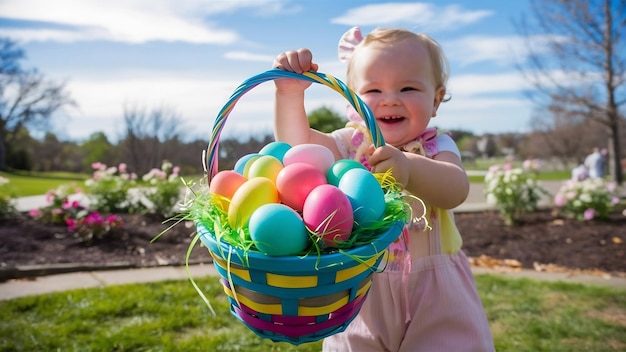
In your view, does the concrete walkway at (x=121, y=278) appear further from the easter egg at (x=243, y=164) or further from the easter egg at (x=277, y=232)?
the easter egg at (x=277, y=232)

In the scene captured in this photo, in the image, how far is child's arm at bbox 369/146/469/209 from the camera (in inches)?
54.9

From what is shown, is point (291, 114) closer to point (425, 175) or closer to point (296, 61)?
point (296, 61)

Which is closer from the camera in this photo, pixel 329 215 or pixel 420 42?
pixel 329 215

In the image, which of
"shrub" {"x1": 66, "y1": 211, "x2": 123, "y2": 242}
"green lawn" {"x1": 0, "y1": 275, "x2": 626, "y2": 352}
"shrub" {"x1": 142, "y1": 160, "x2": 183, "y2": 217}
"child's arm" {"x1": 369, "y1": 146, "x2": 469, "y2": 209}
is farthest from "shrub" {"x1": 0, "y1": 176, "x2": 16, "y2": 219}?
"child's arm" {"x1": 369, "y1": 146, "x2": 469, "y2": 209}

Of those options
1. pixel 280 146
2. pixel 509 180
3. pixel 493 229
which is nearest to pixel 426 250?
pixel 280 146

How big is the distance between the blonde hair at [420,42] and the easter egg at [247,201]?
0.90 meters

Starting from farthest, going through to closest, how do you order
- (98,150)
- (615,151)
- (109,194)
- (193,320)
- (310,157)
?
1. (98,150)
2. (615,151)
3. (109,194)
4. (193,320)
5. (310,157)

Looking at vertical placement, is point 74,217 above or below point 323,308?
below

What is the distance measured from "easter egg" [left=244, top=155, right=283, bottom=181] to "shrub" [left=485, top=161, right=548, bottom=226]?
6.57 metres

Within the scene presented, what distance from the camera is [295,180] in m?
1.34

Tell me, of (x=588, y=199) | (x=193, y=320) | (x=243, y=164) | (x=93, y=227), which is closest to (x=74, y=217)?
(x=93, y=227)

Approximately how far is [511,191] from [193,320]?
571 cm

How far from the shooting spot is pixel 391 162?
1.39 meters

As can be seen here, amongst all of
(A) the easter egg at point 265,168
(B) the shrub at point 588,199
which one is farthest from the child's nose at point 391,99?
(B) the shrub at point 588,199
